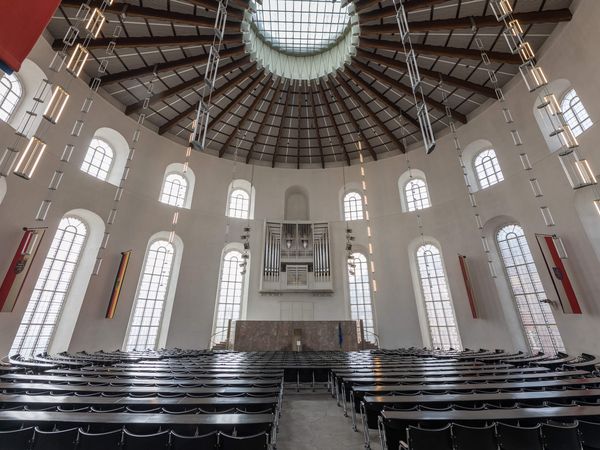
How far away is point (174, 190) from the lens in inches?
633

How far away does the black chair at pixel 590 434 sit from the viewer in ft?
8.51

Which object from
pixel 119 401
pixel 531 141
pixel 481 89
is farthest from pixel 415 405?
pixel 481 89

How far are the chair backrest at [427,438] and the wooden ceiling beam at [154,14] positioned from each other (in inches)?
526

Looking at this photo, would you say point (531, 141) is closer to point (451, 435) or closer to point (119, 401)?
point (451, 435)

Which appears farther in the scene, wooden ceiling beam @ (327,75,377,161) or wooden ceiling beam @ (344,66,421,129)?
wooden ceiling beam @ (327,75,377,161)

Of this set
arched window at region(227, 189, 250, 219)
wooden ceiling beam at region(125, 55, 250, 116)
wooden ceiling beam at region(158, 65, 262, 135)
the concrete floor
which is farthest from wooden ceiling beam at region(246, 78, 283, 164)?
the concrete floor

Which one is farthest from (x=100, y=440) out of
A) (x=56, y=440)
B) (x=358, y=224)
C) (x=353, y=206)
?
(x=353, y=206)

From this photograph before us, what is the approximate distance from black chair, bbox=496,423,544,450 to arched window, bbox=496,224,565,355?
11.3 meters

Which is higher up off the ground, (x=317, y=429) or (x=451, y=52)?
(x=451, y=52)

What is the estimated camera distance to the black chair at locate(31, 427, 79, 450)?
2.44 m

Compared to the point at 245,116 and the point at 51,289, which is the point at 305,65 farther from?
the point at 51,289

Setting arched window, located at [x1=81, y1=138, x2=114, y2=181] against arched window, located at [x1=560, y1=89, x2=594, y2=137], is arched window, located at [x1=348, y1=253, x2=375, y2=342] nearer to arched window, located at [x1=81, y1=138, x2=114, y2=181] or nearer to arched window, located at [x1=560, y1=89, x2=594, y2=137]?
arched window, located at [x1=560, y1=89, x2=594, y2=137]

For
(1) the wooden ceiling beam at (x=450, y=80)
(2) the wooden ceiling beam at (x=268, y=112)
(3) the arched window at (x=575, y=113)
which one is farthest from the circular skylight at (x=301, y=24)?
(3) the arched window at (x=575, y=113)

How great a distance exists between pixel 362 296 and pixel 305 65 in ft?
43.5
